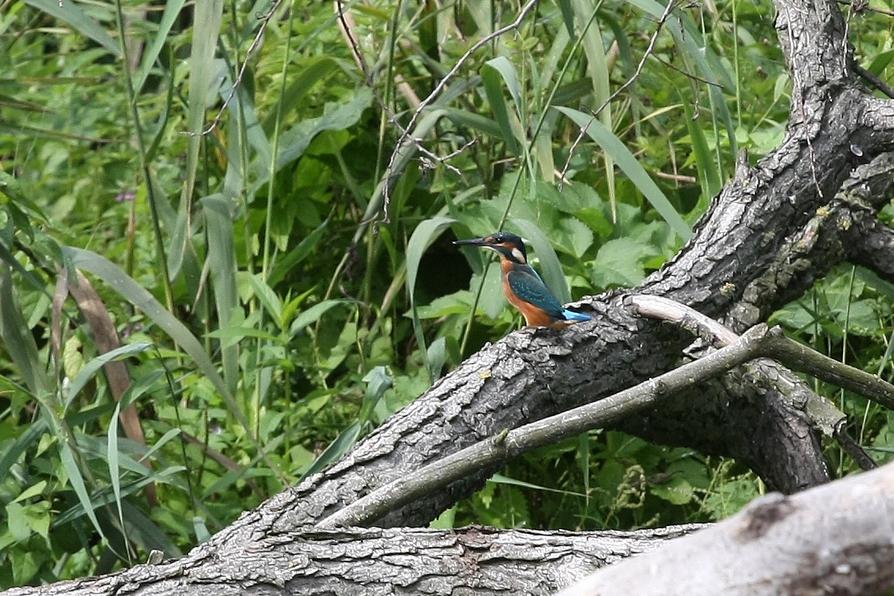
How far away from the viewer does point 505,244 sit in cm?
297

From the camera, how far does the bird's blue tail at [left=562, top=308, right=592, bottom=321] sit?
2.61m

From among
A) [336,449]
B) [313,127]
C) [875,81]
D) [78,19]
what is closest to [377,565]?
[336,449]

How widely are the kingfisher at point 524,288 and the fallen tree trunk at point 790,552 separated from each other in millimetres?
1398

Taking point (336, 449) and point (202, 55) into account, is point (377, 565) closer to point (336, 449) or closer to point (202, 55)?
point (336, 449)

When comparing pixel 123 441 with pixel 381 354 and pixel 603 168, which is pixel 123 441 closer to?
pixel 381 354

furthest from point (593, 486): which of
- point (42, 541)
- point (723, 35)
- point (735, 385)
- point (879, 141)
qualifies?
point (723, 35)

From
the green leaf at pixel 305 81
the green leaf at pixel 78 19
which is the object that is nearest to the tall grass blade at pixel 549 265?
the green leaf at pixel 305 81

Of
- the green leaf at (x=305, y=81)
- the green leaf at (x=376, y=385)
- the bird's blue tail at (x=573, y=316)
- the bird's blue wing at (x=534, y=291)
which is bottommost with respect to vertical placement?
the green leaf at (x=376, y=385)

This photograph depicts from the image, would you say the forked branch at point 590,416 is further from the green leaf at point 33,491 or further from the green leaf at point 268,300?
the green leaf at point 268,300

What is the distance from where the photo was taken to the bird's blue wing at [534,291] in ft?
8.47

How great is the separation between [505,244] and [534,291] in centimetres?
35

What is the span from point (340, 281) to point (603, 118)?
3.59 feet

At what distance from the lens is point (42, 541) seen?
2686 mm

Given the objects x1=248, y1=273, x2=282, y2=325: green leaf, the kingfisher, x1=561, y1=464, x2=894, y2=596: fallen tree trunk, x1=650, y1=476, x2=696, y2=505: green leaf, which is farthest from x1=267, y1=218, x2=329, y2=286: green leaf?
x1=561, y1=464, x2=894, y2=596: fallen tree trunk
